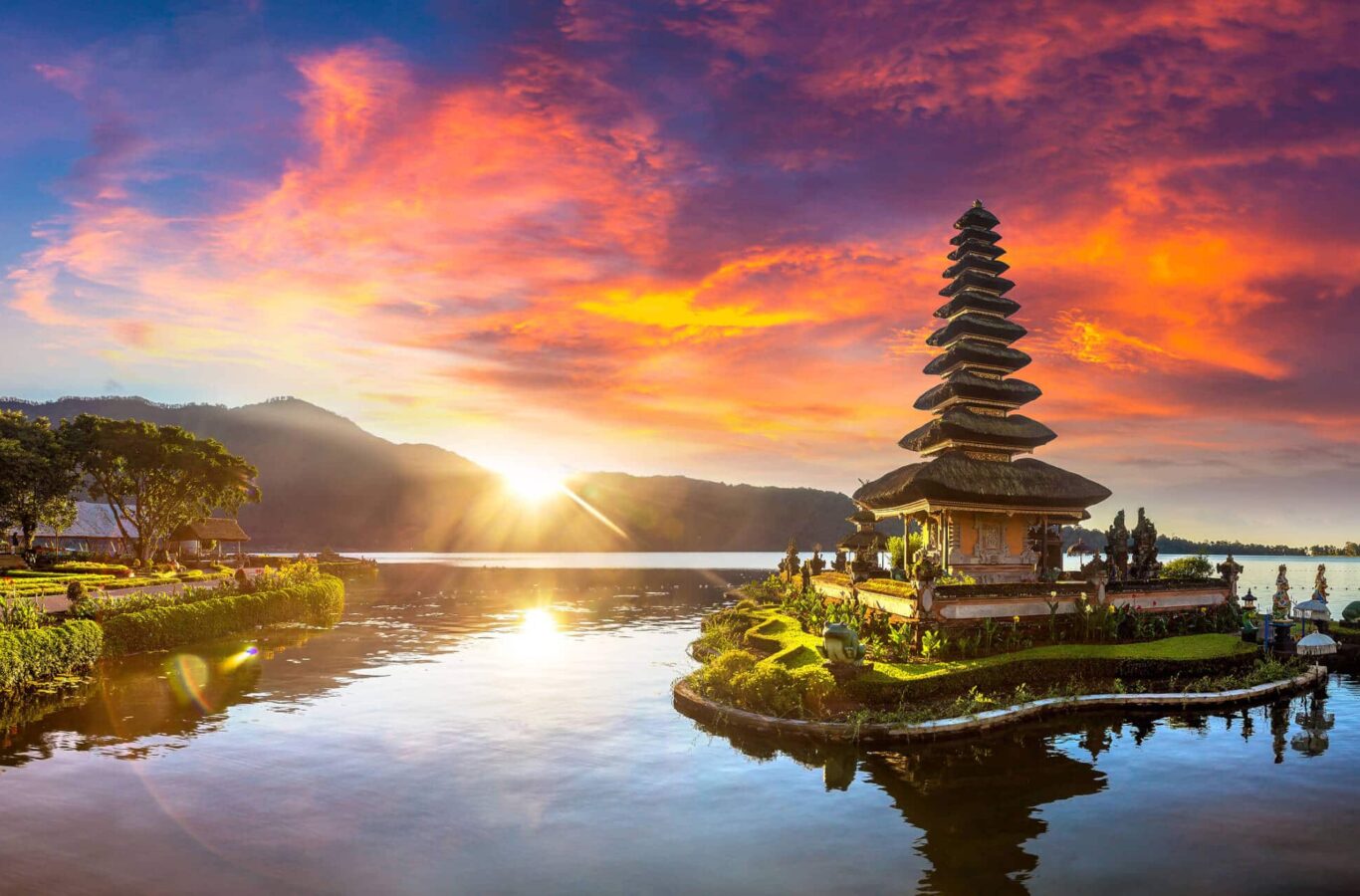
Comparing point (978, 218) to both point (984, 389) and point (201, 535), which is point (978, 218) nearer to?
point (984, 389)

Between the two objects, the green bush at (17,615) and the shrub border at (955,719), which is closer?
the shrub border at (955,719)

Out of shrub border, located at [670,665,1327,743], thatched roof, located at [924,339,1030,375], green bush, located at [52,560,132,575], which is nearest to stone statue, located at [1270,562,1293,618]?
shrub border, located at [670,665,1327,743]

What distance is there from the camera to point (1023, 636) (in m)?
Answer: 28.9

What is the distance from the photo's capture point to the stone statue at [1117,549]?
36.6 metres

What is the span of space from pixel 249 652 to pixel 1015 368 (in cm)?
4207

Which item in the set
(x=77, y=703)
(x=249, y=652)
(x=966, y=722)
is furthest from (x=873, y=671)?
(x=249, y=652)

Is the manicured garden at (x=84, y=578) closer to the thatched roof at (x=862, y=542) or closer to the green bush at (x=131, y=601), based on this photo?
the green bush at (x=131, y=601)

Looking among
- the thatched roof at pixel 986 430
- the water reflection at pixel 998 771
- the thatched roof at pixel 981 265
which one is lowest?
the water reflection at pixel 998 771

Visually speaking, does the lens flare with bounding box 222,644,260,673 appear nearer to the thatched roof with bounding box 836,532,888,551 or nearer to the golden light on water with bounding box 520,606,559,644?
the golden light on water with bounding box 520,606,559,644

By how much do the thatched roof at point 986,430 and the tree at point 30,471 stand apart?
58988mm

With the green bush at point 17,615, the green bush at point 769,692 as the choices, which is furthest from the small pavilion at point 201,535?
the green bush at point 769,692

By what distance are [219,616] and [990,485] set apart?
3988 cm

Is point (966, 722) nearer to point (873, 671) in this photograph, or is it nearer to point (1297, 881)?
point (873, 671)

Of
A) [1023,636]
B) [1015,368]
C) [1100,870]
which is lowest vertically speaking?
[1100,870]
